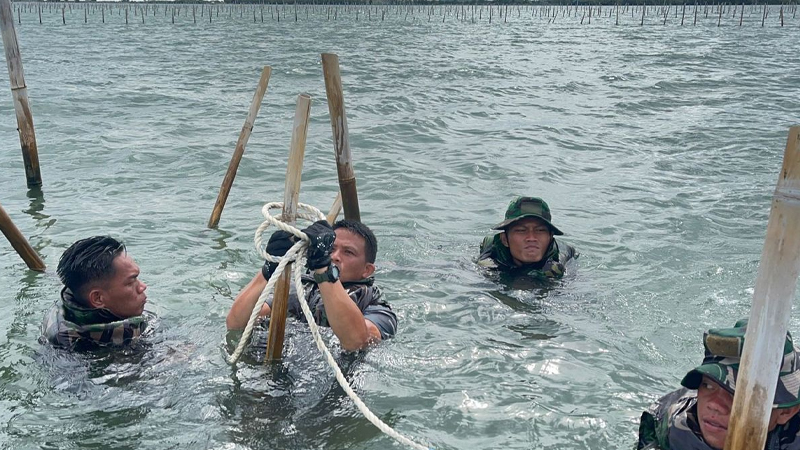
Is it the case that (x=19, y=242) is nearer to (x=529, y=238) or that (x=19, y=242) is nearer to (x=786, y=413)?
(x=529, y=238)

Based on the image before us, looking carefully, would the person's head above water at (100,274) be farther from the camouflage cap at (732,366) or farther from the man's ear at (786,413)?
the man's ear at (786,413)

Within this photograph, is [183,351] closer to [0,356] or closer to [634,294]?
[0,356]

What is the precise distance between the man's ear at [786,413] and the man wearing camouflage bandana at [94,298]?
3676 mm

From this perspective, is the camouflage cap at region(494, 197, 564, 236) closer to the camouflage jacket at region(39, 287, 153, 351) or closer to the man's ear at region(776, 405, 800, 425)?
the camouflage jacket at region(39, 287, 153, 351)

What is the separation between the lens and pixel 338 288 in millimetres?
4754

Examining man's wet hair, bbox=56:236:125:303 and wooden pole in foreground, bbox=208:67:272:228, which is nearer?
man's wet hair, bbox=56:236:125:303

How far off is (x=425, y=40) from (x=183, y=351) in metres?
48.2

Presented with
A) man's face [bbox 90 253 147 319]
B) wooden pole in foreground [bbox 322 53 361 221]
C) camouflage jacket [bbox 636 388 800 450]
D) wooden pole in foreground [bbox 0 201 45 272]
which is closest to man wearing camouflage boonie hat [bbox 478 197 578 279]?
wooden pole in foreground [bbox 322 53 361 221]

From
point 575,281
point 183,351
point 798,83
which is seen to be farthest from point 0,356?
point 798,83

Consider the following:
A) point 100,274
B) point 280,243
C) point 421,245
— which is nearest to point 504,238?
point 421,245

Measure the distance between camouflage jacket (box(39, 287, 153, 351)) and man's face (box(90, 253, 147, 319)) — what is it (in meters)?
0.06

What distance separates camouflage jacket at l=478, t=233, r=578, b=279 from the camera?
7316 mm

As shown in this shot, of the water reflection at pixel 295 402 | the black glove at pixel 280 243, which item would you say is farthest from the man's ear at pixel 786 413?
the black glove at pixel 280 243

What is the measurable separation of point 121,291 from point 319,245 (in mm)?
1395
